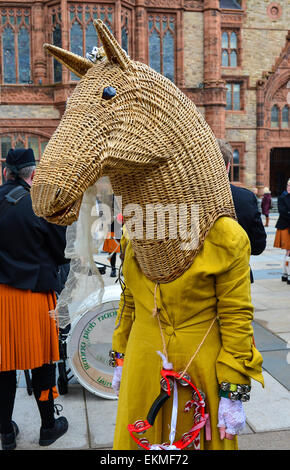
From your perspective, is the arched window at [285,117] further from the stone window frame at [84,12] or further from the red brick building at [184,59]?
the stone window frame at [84,12]

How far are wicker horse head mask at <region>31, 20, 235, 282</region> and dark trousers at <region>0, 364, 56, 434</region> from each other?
1511 millimetres

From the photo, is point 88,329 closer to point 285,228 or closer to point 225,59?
point 285,228

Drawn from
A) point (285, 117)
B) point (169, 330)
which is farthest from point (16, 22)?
point (169, 330)

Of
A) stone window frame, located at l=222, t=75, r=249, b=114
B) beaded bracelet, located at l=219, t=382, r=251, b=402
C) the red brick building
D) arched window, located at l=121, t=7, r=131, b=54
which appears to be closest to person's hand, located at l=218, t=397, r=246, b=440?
beaded bracelet, located at l=219, t=382, r=251, b=402

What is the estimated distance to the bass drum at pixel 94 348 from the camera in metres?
3.42

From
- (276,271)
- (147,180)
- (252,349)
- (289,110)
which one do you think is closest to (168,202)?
(147,180)

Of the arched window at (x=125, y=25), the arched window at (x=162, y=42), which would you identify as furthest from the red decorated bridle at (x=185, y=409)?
the arched window at (x=162, y=42)

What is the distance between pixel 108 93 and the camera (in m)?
1.35

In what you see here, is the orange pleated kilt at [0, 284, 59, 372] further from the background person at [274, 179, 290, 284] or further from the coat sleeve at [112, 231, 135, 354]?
the background person at [274, 179, 290, 284]

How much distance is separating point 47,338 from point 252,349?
155cm

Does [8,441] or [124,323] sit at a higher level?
[124,323]

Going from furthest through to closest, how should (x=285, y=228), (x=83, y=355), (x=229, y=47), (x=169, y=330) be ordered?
(x=229, y=47) → (x=285, y=228) → (x=83, y=355) → (x=169, y=330)

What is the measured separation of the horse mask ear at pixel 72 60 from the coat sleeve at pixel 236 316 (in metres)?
0.80

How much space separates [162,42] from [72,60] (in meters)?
20.5
